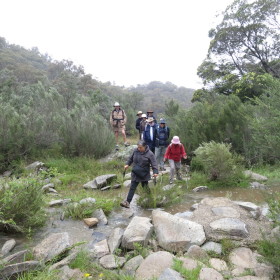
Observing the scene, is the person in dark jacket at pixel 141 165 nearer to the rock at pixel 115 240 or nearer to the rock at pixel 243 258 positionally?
the rock at pixel 115 240

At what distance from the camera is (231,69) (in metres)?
19.5

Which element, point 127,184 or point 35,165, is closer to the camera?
point 127,184

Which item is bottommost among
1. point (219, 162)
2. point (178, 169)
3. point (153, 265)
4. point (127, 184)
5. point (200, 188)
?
point (127, 184)

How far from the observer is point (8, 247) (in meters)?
3.67

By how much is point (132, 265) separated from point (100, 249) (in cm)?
64

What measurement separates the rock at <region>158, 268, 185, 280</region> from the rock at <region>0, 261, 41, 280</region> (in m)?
1.52

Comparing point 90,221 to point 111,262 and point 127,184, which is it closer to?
point 111,262

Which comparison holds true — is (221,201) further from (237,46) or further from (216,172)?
(237,46)

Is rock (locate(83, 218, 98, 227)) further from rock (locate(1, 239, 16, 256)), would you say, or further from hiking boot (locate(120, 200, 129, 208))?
rock (locate(1, 239, 16, 256))

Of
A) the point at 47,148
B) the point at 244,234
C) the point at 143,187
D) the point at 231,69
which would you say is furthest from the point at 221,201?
the point at 231,69

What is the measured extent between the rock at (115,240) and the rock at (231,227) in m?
1.53

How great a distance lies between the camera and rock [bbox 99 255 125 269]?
3443 mm

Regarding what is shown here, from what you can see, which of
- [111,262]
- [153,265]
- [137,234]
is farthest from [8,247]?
[153,265]

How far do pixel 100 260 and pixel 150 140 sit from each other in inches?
212
